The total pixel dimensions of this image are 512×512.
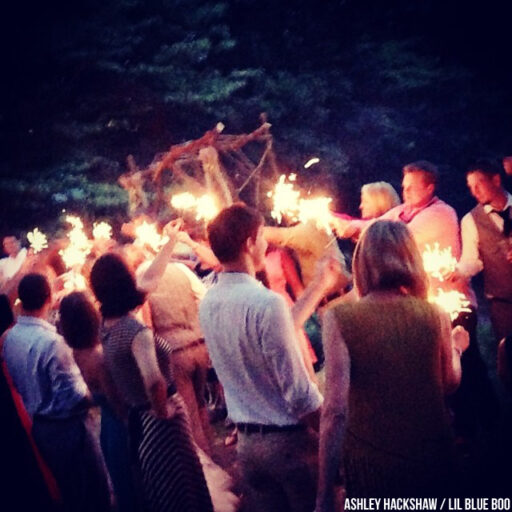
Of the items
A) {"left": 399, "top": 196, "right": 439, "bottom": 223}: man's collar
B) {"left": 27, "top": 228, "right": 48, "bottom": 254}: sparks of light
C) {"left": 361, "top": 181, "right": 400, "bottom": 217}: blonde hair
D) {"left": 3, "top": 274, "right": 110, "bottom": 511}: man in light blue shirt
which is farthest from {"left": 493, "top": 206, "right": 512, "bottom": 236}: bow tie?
{"left": 27, "top": 228, "right": 48, "bottom": 254}: sparks of light

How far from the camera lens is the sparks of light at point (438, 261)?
4789mm

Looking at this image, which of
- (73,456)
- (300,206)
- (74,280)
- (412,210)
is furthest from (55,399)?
(412,210)

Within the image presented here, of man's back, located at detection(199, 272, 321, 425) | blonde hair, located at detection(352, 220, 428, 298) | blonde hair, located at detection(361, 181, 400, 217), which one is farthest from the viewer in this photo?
blonde hair, located at detection(361, 181, 400, 217)

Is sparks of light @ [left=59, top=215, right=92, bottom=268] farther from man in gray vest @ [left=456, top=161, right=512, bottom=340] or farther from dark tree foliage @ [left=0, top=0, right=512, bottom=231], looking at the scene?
dark tree foliage @ [left=0, top=0, right=512, bottom=231]

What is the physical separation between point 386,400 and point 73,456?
2838 millimetres

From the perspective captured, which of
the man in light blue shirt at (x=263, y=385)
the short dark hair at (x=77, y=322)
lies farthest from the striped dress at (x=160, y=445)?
the man in light blue shirt at (x=263, y=385)

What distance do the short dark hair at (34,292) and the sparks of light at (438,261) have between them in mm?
2922

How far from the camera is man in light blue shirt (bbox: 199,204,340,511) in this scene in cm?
284

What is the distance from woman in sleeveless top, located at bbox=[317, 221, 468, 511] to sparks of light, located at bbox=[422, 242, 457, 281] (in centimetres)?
230

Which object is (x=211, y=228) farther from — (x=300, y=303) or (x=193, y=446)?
(x=193, y=446)

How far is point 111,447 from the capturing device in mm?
4180

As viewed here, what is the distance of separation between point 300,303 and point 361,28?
485 inches

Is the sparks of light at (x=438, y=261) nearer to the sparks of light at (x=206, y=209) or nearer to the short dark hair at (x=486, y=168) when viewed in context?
the short dark hair at (x=486, y=168)

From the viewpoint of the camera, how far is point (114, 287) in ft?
12.4
